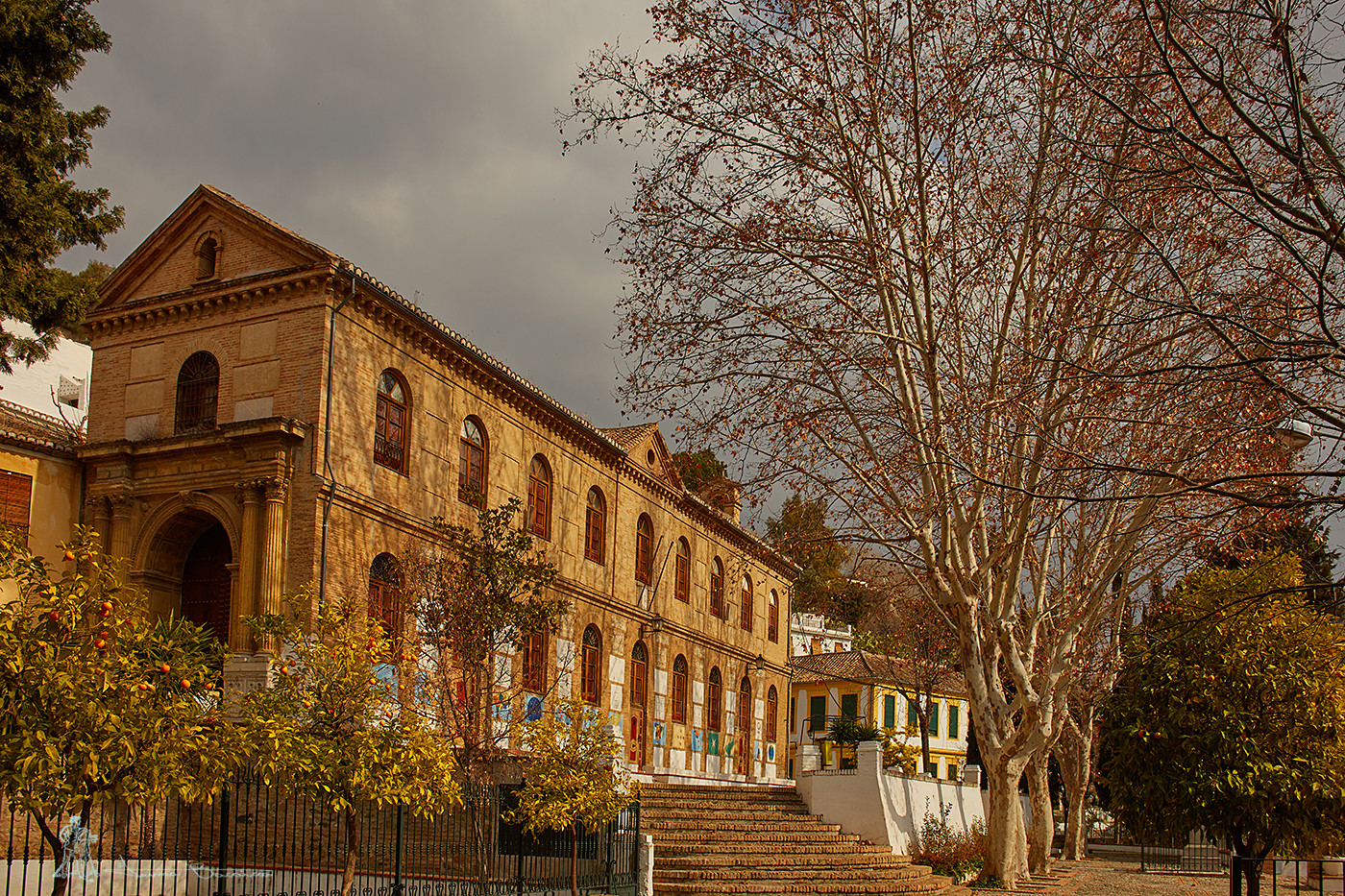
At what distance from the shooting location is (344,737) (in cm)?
1126

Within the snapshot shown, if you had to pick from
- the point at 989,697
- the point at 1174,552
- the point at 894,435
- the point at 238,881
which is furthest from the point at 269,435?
the point at 1174,552

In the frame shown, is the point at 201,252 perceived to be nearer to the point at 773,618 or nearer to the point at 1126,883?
the point at 1126,883

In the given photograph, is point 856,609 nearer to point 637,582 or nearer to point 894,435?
point 637,582

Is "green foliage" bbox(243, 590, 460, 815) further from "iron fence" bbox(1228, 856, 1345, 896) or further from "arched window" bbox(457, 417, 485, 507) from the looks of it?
"iron fence" bbox(1228, 856, 1345, 896)

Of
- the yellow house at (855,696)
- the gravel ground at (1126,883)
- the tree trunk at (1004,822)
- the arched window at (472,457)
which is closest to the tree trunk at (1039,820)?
the gravel ground at (1126,883)

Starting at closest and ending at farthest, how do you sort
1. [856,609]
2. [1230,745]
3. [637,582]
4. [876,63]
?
1. [876,63]
2. [1230,745]
3. [637,582]
4. [856,609]

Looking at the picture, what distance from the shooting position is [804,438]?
52.6 feet

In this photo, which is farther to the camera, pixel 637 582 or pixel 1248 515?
pixel 637 582

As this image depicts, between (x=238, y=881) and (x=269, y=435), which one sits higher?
(x=269, y=435)

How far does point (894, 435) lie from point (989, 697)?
4.53m

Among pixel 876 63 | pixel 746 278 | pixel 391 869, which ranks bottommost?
pixel 391 869

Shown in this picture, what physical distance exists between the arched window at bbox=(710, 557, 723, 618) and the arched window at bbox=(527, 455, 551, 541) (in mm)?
10163

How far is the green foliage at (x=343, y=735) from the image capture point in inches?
421

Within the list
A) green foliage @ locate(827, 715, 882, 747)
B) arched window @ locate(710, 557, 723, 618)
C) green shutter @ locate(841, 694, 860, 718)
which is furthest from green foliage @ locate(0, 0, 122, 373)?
green shutter @ locate(841, 694, 860, 718)
